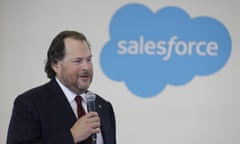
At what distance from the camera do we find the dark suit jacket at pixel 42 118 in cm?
200

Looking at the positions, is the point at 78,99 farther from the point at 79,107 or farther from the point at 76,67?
the point at 76,67

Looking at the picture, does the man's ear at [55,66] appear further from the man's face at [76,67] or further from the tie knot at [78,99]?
the tie knot at [78,99]

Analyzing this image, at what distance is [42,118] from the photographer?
2.07 m

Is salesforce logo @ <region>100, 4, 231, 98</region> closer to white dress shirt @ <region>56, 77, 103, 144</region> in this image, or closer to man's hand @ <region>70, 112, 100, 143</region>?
white dress shirt @ <region>56, 77, 103, 144</region>

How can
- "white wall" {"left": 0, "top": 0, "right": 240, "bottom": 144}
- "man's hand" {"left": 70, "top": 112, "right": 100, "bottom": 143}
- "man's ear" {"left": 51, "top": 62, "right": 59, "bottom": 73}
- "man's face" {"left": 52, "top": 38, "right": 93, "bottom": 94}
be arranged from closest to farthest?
"man's hand" {"left": 70, "top": 112, "right": 100, "bottom": 143} < "man's face" {"left": 52, "top": 38, "right": 93, "bottom": 94} < "man's ear" {"left": 51, "top": 62, "right": 59, "bottom": 73} < "white wall" {"left": 0, "top": 0, "right": 240, "bottom": 144}

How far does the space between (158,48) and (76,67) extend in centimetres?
197

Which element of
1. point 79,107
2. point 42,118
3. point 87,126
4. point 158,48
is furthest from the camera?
point 158,48

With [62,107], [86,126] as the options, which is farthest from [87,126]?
[62,107]

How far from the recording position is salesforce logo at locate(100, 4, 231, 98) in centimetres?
402

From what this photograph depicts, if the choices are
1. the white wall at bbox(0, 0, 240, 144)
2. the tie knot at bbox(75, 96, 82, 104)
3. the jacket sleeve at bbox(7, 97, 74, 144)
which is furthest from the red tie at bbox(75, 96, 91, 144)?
the white wall at bbox(0, 0, 240, 144)

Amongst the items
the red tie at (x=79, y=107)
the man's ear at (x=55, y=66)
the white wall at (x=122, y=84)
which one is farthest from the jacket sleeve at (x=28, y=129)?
the white wall at (x=122, y=84)

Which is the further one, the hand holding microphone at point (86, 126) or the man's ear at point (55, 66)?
the man's ear at point (55, 66)

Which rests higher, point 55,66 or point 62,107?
point 55,66

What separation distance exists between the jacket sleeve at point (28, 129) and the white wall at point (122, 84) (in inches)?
76.4
